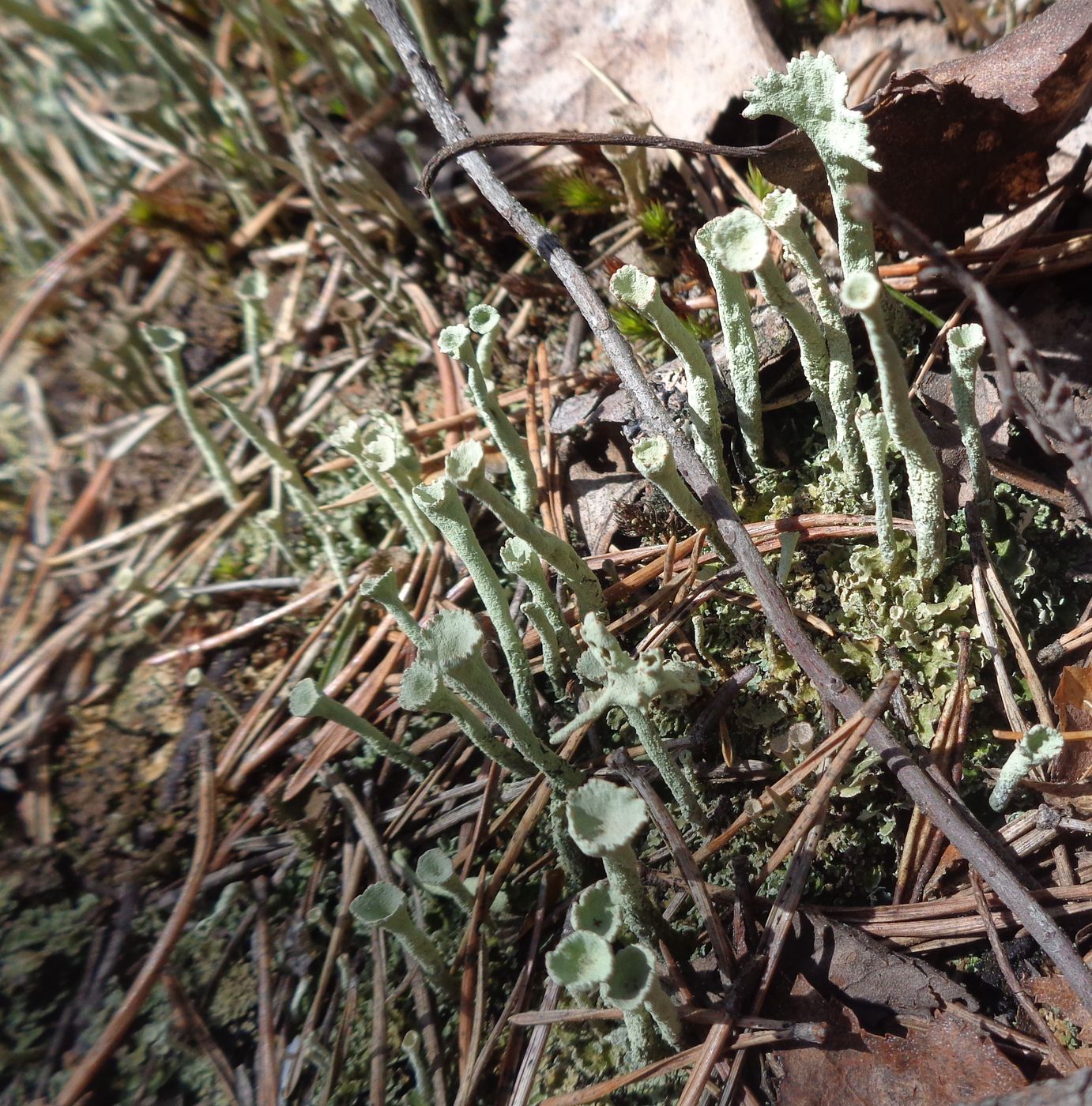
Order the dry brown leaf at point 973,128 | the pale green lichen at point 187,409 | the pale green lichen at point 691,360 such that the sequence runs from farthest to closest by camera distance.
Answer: the pale green lichen at point 187,409 → the dry brown leaf at point 973,128 → the pale green lichen at point 691,360

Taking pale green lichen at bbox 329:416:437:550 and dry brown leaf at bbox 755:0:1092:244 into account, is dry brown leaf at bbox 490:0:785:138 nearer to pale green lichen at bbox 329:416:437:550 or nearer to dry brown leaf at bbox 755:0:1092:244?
dry brown leaf at bbox 755:0:1092:244

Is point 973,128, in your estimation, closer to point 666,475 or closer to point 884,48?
point 884,48

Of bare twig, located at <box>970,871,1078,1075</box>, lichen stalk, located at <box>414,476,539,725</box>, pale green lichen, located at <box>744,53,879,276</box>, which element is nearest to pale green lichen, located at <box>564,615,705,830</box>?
lichen stalk, located at <box>414,476,539,725</box>

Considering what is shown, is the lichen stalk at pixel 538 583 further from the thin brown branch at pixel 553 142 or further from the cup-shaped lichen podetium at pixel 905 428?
the thin brown branch at pixel 553 142

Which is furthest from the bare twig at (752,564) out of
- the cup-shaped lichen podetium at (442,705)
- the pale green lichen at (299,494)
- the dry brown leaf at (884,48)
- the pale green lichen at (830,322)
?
the dry brown leaf at (884,48)

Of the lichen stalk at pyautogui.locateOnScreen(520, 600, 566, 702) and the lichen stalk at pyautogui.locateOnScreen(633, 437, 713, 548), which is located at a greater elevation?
the lichen stalk at pyautogui.locateOnScreen(633, 437, 713, 548)

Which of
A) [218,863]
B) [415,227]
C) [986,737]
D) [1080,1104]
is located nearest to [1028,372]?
[986,737]
